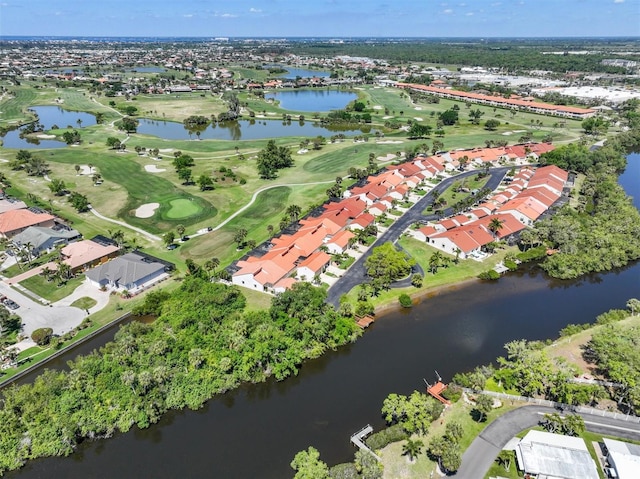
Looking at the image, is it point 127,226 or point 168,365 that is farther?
point 127,226

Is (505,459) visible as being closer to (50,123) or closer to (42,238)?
(42,238)

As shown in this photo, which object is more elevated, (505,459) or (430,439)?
(505,459)


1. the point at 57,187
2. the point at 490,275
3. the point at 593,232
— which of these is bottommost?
the point at 490,275

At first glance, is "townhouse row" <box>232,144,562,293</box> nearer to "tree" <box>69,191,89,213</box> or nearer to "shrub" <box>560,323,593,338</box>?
"shrub" <box>560,323,593,338</box>

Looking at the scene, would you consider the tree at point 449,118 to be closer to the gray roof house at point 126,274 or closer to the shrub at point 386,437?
the gray roof house at point 126,274

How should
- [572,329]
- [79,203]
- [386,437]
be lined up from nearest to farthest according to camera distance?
[386,437] → [572,329] → [79,203]

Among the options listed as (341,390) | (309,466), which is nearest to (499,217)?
(341,390)
